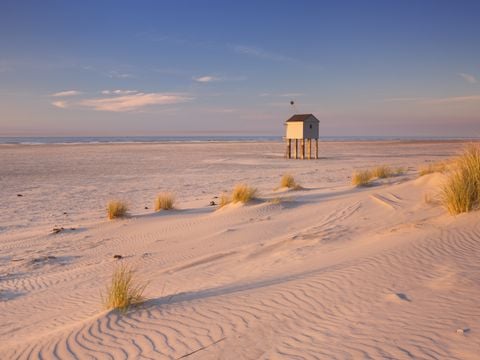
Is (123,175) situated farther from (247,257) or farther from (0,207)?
(247,257)

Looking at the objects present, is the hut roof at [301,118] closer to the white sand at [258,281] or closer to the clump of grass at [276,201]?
the white sand at [258,281]

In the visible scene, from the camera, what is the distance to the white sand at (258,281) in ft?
11.2

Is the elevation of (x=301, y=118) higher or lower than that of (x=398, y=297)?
higher

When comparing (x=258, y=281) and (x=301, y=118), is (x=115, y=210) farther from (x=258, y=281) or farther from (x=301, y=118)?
(x=301, y=118)

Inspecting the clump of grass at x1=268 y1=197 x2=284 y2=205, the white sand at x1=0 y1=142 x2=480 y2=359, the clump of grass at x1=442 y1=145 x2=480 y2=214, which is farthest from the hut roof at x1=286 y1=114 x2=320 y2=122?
the clump of grass at x1=442 y1=145 x2=480 y2=214

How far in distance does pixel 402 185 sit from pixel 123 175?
14.3 m

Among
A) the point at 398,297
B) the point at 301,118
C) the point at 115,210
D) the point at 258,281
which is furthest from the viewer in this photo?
the point at 301,118

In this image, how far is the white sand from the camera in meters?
3.42

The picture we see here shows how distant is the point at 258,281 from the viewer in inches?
200

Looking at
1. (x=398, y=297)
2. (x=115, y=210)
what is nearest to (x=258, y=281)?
(x=398, y=297)

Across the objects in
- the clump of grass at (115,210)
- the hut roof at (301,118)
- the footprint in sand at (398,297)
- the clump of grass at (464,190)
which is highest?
the hut roof at (301,118)

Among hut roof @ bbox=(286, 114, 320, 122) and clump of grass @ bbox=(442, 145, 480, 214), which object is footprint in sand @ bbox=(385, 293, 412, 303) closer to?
clump of grass @ bbox=(442, 145, 480, 214)

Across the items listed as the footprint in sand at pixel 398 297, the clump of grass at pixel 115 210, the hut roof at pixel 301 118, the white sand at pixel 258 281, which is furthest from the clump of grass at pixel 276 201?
the hut roof at pixel 301 118

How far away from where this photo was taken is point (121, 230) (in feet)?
30.9
